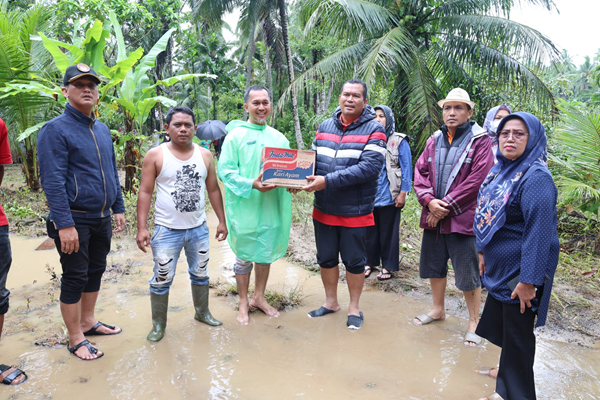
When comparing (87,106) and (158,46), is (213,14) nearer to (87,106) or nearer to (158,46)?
(158,46)

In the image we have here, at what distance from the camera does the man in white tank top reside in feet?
9.89

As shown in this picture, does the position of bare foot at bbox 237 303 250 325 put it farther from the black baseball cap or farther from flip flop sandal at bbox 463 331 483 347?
the black baseball cap

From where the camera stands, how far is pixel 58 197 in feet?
8.48

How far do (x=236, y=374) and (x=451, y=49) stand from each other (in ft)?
29.5

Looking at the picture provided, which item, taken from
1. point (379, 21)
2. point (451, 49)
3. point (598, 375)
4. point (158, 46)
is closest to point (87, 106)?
point (598, 375)

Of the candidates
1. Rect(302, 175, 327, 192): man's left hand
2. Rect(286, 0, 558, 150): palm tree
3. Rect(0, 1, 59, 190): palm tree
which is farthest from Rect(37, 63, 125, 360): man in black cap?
Rect(286, 0, 558, 150): palm tree

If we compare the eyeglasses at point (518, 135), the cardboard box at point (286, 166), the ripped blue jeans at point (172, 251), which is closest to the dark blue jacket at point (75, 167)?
the ripped blue jeans at point (172, 251)

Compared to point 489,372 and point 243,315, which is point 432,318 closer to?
point 489,372

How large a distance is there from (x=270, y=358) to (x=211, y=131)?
10.4m

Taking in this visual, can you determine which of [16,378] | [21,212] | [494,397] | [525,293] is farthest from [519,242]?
[21,212]

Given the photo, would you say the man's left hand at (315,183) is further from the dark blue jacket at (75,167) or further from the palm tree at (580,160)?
the palm tree at (580,160)

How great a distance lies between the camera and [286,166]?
10.5 feet

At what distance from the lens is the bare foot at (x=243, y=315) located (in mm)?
3443

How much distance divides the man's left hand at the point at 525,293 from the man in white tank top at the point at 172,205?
7.40ft
